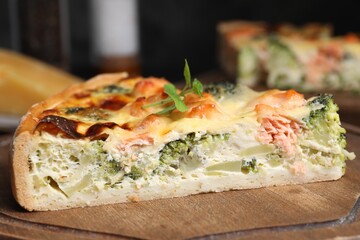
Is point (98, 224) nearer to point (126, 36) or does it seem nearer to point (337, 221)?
point (337, 221)

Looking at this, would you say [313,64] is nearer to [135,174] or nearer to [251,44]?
[251,44]

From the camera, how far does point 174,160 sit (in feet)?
13.3

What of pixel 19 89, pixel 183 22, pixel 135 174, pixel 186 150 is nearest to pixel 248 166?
pixel 186 150

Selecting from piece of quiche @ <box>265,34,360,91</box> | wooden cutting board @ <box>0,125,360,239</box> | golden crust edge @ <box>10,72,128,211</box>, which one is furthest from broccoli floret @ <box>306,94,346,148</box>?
piece of quiche @ <box>265,34,360,91</box>

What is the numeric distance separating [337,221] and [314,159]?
0.61 m

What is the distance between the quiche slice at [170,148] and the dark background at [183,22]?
4.08 meters

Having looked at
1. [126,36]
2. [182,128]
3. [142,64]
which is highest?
[182,128]

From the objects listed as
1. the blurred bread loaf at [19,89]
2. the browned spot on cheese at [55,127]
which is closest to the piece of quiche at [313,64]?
the blurred bread loaf at [19,89]

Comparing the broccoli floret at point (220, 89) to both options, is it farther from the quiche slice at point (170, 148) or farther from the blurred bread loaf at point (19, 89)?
the blurred bread loaf at point (19, 89)

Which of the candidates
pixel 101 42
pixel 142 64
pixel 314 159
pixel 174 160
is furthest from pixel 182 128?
pixel 142 64

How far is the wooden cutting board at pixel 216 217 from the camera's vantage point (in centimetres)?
356

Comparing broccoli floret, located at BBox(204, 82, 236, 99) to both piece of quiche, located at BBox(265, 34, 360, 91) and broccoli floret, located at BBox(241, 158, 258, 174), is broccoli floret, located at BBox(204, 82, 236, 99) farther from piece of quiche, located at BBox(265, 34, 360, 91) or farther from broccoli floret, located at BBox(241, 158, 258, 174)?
piece of quiche, located at BBox(265, 34, 360, 91)

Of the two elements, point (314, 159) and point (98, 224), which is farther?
point (314, 159)

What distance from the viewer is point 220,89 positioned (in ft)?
14.8
